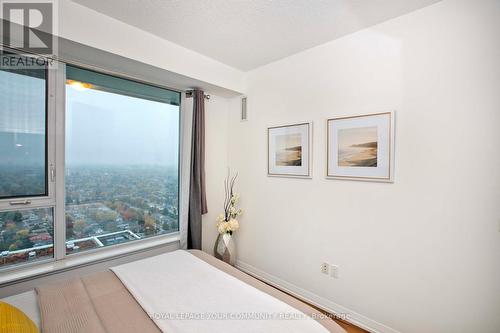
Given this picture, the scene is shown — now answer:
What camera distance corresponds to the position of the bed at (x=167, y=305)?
3.77ft

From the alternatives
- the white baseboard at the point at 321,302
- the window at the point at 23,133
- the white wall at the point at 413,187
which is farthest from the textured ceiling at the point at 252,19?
the white baseboard at the point at 321,302

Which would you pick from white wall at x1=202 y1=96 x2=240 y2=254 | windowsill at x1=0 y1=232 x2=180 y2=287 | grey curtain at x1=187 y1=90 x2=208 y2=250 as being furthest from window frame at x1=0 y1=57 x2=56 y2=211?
white wall at x1=202 y1=96 x2=240 y2=254

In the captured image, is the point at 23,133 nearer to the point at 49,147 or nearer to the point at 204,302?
the point at 49,147

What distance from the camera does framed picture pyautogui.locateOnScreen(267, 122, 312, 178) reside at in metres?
2.45

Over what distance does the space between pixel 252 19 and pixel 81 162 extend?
2.05 metres

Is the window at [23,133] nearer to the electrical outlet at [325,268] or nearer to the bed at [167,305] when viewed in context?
the bed at [167,305]

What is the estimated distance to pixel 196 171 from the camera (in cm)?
285

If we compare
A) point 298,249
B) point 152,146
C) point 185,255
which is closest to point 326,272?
point 298,249

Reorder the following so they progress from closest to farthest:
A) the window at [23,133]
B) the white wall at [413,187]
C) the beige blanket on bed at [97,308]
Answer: the beige blanket on bed at [97,308] < the white wall at [413,187] < the window at [23,133]

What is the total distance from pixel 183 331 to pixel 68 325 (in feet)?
1.86

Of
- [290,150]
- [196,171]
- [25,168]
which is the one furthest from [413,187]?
[25,168]

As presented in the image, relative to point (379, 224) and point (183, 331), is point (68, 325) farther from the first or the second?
point (379, 224)

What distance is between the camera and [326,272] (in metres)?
2.29

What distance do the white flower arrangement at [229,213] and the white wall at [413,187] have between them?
2.35ft
